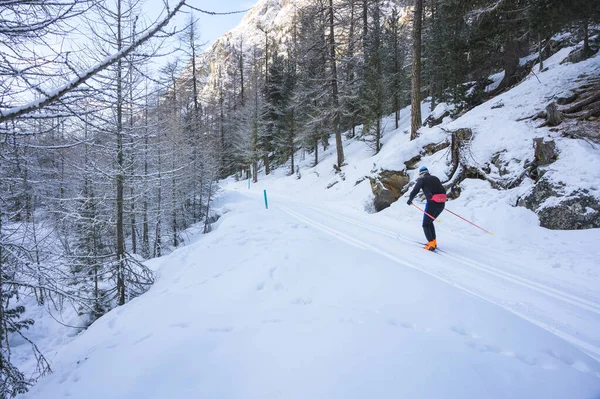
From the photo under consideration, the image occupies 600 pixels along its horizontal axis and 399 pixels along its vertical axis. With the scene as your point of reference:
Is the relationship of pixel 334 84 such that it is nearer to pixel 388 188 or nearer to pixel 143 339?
pixel 388 188

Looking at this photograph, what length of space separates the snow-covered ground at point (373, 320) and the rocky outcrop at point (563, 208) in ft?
0.81

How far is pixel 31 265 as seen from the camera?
4.39 metres

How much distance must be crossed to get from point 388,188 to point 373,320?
8405 millimetres

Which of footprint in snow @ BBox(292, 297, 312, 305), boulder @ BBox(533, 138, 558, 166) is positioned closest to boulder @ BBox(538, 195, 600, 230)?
boulder @ BBox(533, 138, 558, 166)

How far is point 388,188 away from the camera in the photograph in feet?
35.4

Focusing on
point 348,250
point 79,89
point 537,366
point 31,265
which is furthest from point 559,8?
point 31,265

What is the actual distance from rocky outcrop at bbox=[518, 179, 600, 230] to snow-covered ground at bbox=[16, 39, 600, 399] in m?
0.25

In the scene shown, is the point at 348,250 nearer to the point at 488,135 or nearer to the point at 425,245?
the point at 425,245

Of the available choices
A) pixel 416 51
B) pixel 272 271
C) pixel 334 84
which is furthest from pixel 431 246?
pixel 334 84

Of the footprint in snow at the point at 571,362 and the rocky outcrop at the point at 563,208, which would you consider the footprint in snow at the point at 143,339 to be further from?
the rocky outcrop at the point at 563,208

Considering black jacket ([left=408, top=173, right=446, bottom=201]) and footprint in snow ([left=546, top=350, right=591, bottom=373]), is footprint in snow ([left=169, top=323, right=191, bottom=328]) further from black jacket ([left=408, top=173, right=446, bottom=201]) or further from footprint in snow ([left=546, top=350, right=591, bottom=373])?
black jacket ([left=408, top=173, right=446, bottom=201])

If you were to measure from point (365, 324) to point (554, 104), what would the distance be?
9189 mm

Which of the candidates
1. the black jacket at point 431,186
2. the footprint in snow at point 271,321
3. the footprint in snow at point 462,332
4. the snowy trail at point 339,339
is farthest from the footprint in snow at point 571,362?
the black jacket at point 431,186

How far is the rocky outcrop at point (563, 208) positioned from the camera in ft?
18.6
